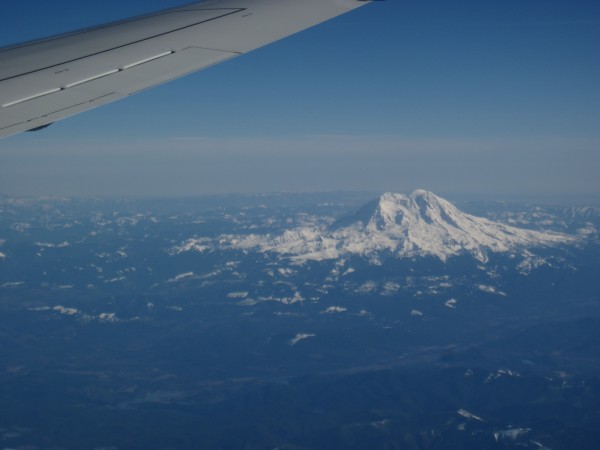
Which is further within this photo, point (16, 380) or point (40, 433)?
point (16, 380)

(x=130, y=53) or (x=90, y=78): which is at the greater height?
(x=130, y=53)

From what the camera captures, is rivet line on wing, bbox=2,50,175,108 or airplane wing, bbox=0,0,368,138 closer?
rivet line on wing, bbox=2,50,175,108

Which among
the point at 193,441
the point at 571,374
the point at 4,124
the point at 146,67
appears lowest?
the point at 571,374

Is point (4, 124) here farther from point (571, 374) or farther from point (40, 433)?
point (571, 374)

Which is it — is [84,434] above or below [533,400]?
above

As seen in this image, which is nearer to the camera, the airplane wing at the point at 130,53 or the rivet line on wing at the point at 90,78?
the rivet line on wing at the point at 90,78

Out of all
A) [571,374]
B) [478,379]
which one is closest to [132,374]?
[478,379]

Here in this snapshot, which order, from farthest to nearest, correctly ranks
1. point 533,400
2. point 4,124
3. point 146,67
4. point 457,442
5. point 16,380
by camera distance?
1. point 16,380
2. point 533,400
3. point 457,442
4. point 146,67
5. point 4,124

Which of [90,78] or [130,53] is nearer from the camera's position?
[90,78]
